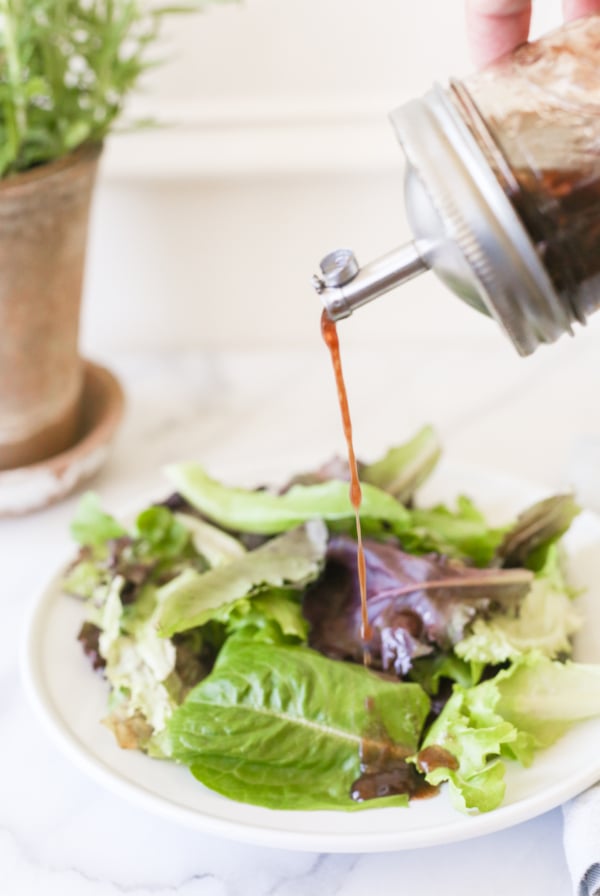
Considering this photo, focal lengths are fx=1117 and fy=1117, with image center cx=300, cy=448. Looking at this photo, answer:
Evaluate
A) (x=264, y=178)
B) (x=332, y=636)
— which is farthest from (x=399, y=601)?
(x=264, y=178)

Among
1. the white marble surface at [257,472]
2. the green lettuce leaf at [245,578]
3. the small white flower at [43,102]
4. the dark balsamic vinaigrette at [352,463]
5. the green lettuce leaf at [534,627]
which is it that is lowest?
the white marble surface at [257,472]

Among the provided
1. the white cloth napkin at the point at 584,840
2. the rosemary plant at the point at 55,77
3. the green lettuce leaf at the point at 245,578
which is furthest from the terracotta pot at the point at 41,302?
the white cloth napkin at the point at 584,840

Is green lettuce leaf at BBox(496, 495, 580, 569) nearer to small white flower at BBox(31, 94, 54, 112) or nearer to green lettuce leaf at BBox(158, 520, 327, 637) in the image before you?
green lettuce leaf at BBox(158, 520, 327, 637)

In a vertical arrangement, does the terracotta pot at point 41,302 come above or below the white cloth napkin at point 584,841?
above

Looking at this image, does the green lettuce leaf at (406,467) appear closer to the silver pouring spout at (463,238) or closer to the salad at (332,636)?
the salad at (332,636)

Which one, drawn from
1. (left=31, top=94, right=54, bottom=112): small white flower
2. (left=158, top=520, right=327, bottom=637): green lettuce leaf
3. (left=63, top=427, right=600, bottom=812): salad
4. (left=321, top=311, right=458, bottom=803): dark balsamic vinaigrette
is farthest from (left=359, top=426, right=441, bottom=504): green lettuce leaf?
(left=31, top=94, right=54, bottom=112): small white flower

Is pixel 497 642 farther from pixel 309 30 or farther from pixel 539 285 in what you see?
pixel 309 30

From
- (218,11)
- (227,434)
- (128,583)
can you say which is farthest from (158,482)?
(218,11)
